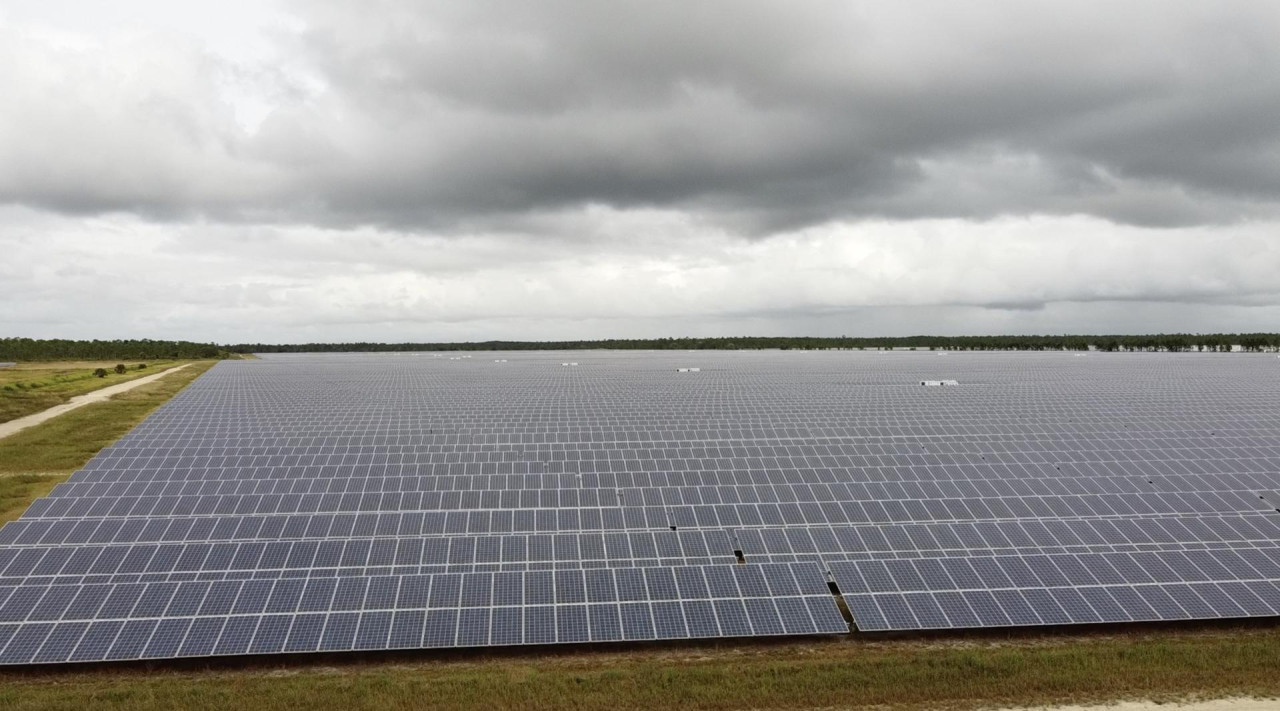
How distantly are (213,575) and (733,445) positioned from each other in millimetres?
23673

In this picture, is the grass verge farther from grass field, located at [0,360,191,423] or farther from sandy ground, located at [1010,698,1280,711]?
sandy ground, located at [1010,698,1280,711]

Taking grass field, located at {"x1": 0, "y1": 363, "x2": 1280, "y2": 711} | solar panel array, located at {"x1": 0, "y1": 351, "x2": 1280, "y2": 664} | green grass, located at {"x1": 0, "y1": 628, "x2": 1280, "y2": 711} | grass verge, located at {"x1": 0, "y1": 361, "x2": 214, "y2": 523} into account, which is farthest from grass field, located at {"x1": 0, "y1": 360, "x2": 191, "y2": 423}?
grass field, located at {"x1": 0, "y1": 363, "x2": 1280, "y2": 711}

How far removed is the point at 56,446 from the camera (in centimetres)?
5581

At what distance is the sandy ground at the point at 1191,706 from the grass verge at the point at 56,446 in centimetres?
4197

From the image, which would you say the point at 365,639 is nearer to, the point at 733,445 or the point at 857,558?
the point at 857,558

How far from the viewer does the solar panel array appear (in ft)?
74.5

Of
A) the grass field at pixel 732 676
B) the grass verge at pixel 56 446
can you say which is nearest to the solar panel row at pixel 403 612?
the grass field at pixel 732 676

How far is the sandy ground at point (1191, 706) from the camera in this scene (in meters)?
18.8

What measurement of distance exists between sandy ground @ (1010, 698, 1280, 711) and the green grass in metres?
0.30

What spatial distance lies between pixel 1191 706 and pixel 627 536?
16364mm

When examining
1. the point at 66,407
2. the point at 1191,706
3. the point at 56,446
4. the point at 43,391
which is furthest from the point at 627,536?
the point at 43,391

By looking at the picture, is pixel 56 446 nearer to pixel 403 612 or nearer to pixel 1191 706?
pixel 403 612

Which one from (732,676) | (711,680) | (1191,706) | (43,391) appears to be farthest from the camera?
(43,391)

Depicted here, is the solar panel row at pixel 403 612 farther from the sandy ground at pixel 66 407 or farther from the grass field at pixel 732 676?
the sandy ground at pixel 66 407
